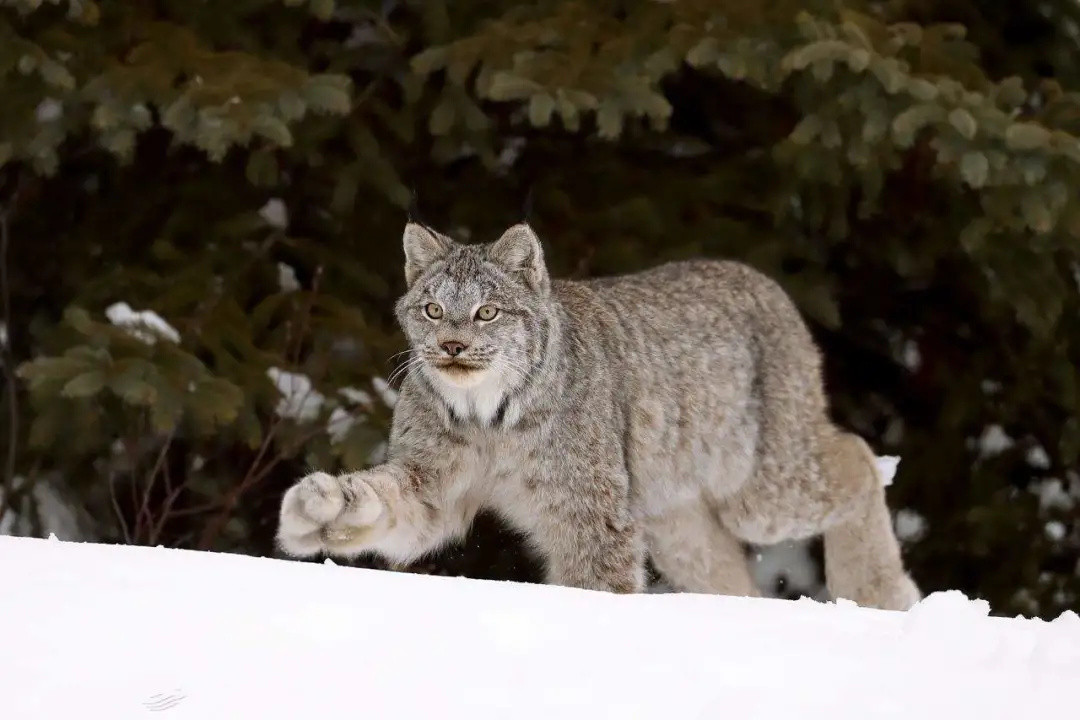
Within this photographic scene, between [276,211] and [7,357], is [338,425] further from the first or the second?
[7,357]

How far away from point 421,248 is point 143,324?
142 centimetres

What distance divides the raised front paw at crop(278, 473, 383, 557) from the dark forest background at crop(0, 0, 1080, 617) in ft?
4.53

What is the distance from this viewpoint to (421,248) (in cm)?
507

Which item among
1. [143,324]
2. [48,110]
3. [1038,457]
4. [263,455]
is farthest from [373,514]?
[1038,457]

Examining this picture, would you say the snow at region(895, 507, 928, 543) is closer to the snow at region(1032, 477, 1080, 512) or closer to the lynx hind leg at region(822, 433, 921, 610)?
the snow at region(1032, 477, 1080, 512)

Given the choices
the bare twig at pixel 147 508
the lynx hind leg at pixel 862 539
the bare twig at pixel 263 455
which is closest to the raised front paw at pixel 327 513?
the bare twig at pixel 263 455

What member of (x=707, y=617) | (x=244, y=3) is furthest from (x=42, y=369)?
(x=707, y=617)

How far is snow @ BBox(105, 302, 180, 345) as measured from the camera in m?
5.90

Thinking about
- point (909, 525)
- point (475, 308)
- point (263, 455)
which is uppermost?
point (475, 308)

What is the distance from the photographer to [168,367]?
576 centimetres

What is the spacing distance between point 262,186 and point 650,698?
4349 millimetres

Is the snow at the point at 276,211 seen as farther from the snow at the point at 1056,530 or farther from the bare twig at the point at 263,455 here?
the snow at the point at 1056,530

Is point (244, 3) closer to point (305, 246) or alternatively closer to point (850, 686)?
point (305, 246)

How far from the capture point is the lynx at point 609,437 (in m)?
4.83
